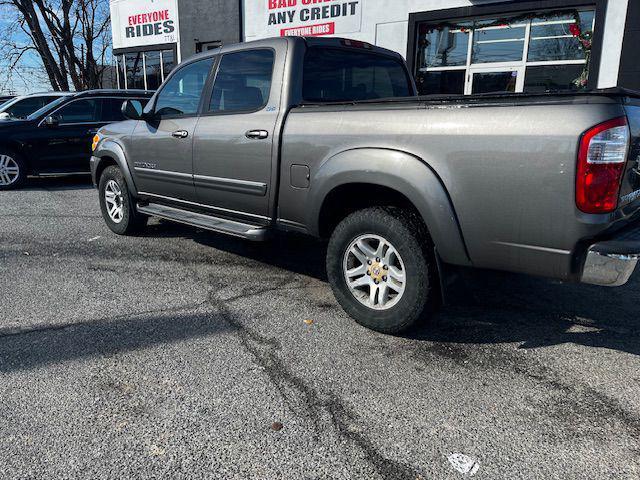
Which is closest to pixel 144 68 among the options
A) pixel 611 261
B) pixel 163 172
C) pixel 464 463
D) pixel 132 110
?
pixel 132 110

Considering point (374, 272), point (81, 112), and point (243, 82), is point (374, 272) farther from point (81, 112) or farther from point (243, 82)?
point (81, 112)

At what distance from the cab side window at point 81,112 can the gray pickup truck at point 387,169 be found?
17.0 feet

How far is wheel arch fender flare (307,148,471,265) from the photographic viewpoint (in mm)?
2971

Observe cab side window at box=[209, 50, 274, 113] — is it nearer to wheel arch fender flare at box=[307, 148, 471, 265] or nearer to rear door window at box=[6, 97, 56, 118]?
wheel arch fender flare at box=[307, 148, 471, 265]

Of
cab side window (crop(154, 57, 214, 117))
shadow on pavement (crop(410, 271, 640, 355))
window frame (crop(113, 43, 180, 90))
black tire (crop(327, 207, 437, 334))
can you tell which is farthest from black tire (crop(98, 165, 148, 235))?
→ window frame (crop(113, 43, 180, 90))

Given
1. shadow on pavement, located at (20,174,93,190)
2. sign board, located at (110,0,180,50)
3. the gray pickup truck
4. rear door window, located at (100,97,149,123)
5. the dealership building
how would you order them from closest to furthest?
the gray pickup truck, the dealership building, shadow on pavement, located at (20,174,93,190), rear door window, located at (100,97,149,123), sign board, located at (110,0,180,50)

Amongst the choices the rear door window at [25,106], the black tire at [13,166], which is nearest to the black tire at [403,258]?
the black tire at [13,166]

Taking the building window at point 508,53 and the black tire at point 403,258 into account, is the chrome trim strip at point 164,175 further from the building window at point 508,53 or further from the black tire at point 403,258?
the building window at point 508,53

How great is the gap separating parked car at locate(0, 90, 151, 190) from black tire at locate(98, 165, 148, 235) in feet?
13.4

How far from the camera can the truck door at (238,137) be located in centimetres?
399

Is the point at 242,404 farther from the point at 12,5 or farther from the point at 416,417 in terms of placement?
the point at 12,5

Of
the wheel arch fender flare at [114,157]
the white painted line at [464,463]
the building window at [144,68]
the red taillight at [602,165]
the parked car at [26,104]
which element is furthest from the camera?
the building window at [144,68]

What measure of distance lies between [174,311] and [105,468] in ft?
5.63

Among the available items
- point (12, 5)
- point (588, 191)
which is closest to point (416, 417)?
point (588, 191)
